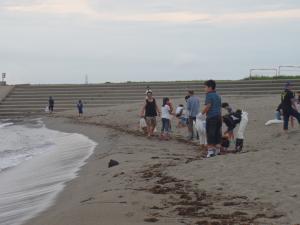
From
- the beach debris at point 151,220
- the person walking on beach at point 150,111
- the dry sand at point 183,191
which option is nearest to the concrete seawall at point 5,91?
the person walking on beach at point 150,111

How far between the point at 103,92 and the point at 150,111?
1293 inches

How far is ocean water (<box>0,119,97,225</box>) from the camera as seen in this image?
9734 mm

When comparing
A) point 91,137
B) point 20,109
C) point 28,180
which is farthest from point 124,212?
point 20,109

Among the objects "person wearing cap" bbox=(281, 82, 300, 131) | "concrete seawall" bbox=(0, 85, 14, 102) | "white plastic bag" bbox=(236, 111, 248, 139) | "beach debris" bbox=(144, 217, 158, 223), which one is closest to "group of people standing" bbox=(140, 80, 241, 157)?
"white plastic bag" bbox=(236, 111, 248, 139)

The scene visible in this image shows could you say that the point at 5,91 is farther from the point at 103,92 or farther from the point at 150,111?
the point at 150,111

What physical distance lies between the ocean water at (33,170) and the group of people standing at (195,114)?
2.16 meters

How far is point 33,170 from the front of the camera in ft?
50.9

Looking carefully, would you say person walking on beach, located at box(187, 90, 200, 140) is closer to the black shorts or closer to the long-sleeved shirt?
the long-sleeved shirt

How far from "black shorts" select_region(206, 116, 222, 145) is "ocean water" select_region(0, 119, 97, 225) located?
9.70ft

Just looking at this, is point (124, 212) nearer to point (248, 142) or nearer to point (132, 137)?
point (248, 142)

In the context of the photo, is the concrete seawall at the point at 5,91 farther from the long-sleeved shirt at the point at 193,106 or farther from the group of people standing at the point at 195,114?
the long-sleeved shirt at the point at 193,106

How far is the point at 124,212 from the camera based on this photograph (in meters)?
→ 7.51

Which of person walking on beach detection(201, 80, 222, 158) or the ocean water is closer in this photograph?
the ocean water

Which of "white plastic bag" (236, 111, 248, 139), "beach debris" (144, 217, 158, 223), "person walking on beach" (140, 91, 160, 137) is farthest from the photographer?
"person walking on beach" (140, 91, 160, 137)
